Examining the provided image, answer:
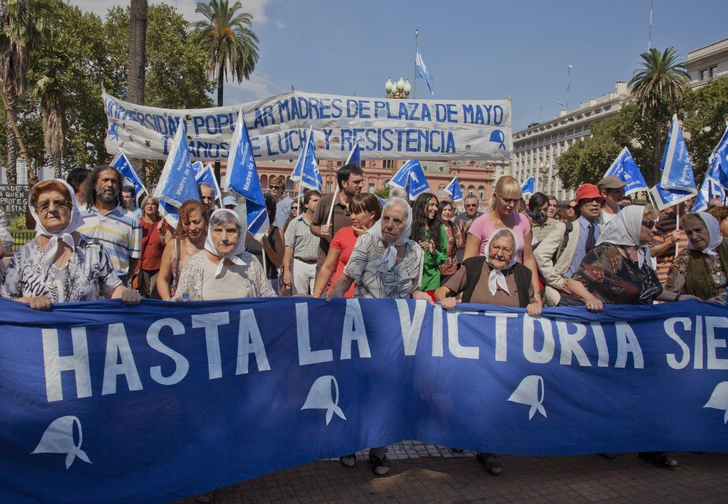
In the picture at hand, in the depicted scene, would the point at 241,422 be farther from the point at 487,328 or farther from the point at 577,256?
the point at 577,256

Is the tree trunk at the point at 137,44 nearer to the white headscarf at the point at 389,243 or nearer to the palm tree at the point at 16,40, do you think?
the white headscarf at the point at 389,243

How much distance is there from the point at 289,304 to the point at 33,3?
2921cm

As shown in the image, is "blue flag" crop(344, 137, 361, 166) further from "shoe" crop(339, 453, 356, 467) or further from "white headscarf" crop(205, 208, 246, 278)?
"shoe" crop(339, 453, 356, 467)

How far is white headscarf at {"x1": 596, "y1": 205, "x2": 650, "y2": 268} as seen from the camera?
13.7 ft

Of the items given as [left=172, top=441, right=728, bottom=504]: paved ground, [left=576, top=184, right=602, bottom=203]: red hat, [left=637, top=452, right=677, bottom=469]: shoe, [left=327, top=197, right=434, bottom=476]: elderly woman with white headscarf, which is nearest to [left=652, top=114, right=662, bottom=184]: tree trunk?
[left=576, top=184, right=602, bottom=203]: red hat

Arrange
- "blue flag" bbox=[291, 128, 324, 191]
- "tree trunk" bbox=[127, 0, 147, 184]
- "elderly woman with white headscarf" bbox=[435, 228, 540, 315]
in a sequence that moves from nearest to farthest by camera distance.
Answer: "elderly woman with white headscarf" bbox=[435, 228, 540, 315]
"blue flag" bbox=[291, 128, 324, 191]
"tree trunk" bbox=[127, 0, 147, 184]

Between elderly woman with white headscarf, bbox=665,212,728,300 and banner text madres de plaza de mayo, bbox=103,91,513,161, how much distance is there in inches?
118

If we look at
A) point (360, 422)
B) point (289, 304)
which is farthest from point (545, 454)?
point (289, 304)

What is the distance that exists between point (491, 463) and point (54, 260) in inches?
118

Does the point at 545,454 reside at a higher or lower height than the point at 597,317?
lower

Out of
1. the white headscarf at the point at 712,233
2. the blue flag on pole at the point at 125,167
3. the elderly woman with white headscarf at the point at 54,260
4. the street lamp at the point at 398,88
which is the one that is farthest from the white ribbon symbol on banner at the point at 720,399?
the street lamp at the point at 398,88

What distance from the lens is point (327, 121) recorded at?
7.35 m

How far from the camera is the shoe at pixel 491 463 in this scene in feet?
12.2

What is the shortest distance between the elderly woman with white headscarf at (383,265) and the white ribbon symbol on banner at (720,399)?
212 cm
